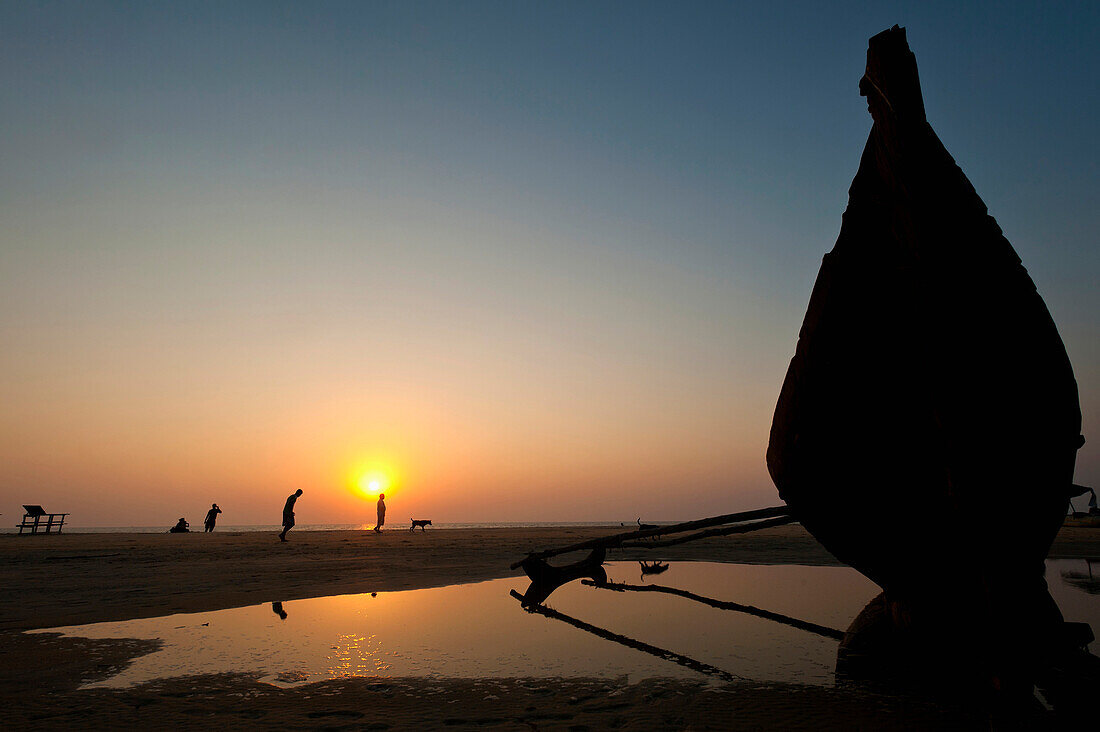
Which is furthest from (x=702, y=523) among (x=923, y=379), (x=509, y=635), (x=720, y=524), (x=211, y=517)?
(x=211, y=517)

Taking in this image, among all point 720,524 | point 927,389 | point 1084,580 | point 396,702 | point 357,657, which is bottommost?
point 1084,580

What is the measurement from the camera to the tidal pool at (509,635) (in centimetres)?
518

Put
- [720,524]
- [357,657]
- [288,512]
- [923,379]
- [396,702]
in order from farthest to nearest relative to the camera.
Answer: [288,512] < [720,524] < [357,657] < [396,702] < [923,379]

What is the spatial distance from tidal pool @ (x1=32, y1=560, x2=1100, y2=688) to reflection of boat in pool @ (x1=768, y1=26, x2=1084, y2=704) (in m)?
1.52

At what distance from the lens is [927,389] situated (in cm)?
385

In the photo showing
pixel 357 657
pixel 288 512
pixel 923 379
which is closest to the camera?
pixel 923 379

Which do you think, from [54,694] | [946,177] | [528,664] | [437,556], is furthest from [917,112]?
[437,556]

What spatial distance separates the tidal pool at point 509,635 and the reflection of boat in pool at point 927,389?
1525 mm

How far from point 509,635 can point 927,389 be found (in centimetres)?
497

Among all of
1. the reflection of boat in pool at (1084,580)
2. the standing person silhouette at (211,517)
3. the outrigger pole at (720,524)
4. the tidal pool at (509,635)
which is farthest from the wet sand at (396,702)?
the standing person silhouette at (211,517)

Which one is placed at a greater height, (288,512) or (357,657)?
(288,512)

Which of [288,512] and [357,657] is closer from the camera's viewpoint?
[357,657]

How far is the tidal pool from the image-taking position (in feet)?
17.0

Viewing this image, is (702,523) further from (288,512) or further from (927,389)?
(288,512)
